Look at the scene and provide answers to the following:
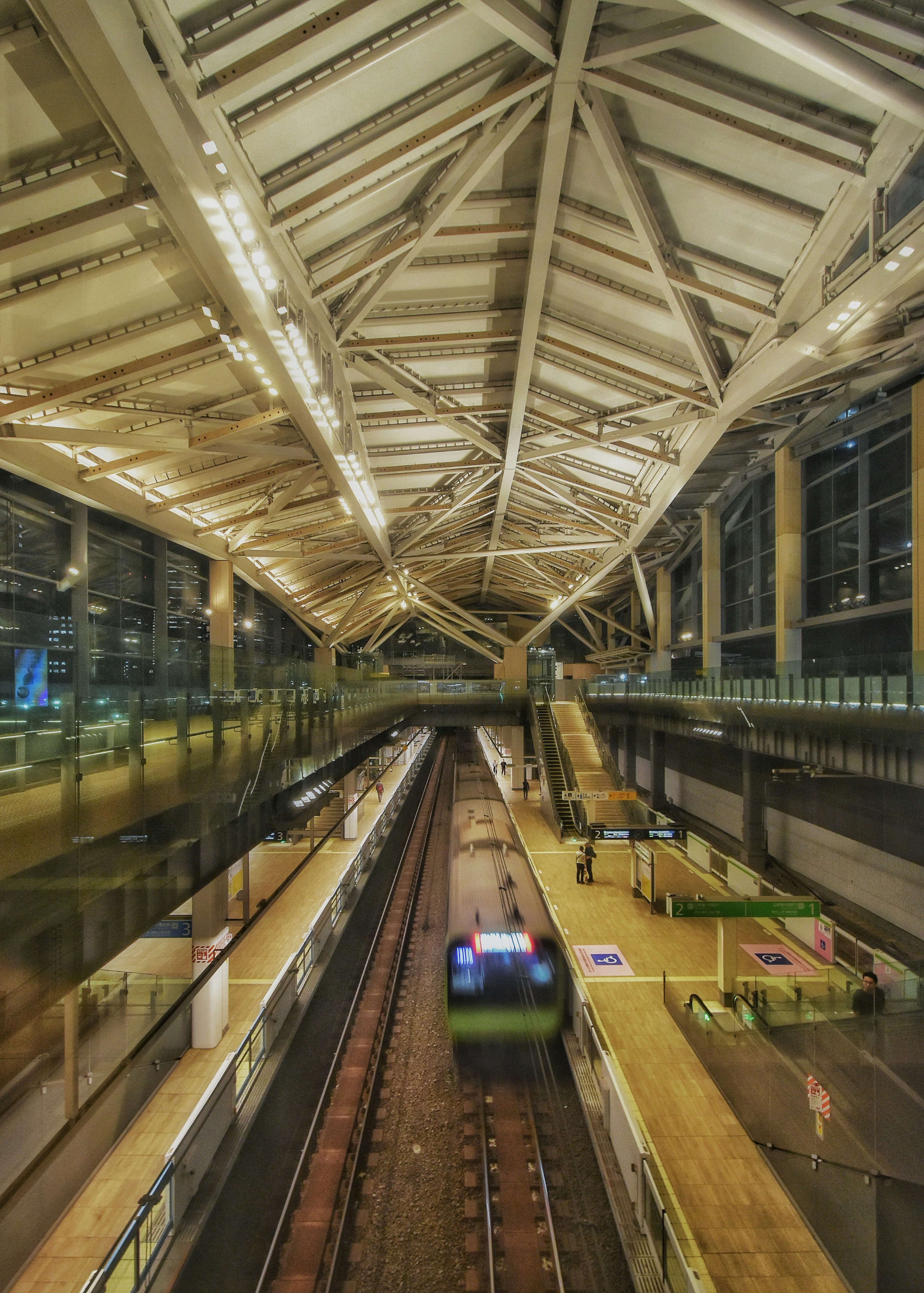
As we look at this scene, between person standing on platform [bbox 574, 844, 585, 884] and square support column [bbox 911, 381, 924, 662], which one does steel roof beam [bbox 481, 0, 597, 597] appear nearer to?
square support column [bbox 911, 381, 924, 662]

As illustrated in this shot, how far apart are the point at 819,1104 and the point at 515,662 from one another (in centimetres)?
3149

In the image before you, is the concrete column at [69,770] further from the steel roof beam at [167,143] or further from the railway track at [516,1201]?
the railway track at [516,1201]

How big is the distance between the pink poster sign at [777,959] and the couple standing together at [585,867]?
4.43 meters

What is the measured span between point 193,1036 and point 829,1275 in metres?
8.33

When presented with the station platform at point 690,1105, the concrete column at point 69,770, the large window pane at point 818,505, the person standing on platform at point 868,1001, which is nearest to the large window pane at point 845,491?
the large window pane at point 818,505

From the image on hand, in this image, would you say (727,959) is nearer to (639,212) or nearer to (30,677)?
(30,677)

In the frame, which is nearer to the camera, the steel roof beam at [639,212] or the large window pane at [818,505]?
the steel roof beam at [639,212]

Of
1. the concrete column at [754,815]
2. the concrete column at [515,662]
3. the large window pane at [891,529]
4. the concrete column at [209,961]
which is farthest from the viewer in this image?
the concrete column at [515,662]

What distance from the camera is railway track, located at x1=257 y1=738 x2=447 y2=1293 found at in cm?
660

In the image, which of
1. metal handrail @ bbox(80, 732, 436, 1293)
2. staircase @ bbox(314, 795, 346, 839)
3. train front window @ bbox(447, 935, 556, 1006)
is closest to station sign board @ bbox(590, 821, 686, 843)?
train front window @ bbox(447, 935, 556, 1006)

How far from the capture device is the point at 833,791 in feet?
53.4

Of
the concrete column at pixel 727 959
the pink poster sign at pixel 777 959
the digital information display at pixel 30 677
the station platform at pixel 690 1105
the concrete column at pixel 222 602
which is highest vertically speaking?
the concrete column at pixel 222 602

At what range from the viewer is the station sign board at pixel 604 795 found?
1645cm

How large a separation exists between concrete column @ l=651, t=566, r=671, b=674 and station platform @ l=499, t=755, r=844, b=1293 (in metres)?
20.7
